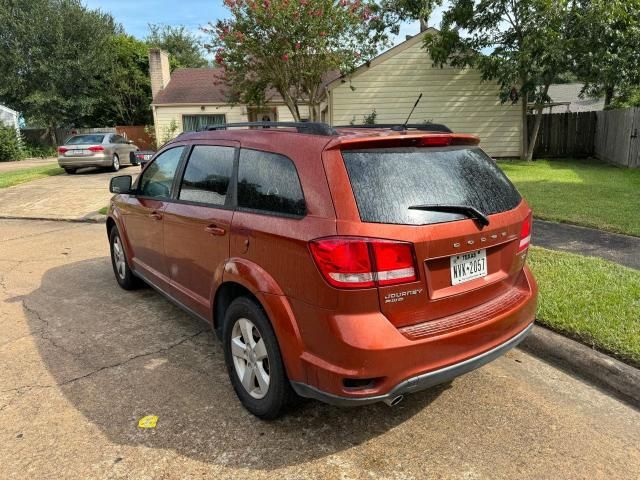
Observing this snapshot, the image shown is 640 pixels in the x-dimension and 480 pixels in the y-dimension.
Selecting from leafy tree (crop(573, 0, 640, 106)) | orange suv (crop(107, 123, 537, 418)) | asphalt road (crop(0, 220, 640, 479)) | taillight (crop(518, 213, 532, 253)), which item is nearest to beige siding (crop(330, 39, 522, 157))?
leafy tree (crop(573, 0, 640, 106))

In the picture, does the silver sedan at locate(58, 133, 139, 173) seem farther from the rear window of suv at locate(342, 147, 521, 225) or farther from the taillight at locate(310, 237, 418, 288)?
the taillight at locate(310, 237, 418, 288)

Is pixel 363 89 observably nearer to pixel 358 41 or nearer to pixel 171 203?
pixel 358 41

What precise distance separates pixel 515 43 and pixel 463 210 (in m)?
16.0

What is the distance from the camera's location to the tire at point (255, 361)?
2.75 m

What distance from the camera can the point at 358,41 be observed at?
17.5m

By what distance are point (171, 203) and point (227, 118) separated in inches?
933

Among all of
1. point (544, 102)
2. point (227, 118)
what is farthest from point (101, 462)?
point (227, 118)

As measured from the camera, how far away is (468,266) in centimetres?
272

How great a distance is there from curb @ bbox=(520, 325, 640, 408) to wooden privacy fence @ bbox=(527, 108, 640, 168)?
15.1 m

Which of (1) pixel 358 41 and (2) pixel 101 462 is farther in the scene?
(1) pixel 358 41

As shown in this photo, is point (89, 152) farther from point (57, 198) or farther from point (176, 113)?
point (176, 113)

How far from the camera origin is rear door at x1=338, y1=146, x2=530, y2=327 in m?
2.46

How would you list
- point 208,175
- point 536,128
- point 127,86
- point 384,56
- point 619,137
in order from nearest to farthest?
point 208,175 → point 619,137 → point 536,128 → point 384,56 → point 127,86

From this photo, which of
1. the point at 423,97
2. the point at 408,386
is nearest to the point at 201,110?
the point at 423,97
